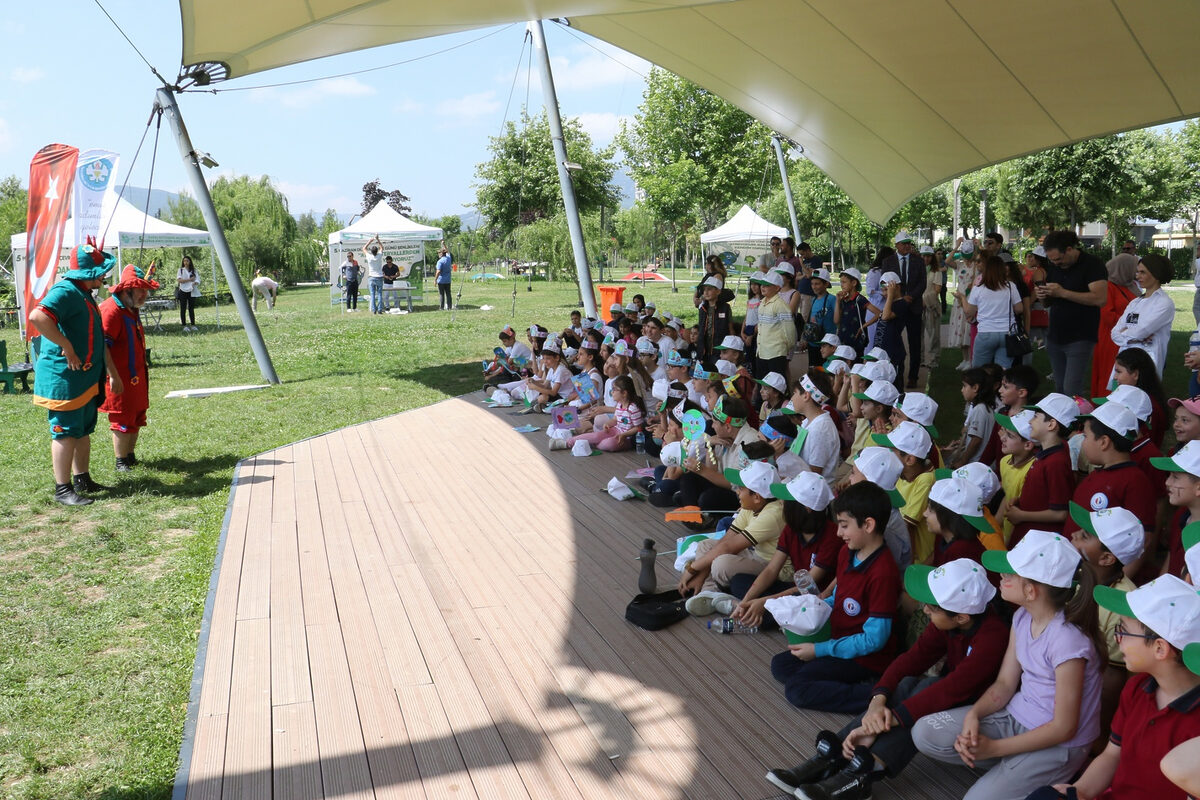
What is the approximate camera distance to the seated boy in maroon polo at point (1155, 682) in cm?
248

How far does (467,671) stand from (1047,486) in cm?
316

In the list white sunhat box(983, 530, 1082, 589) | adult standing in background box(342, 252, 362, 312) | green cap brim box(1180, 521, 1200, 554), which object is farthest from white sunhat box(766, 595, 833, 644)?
adult standing in background box(342, 252, 362, 312)

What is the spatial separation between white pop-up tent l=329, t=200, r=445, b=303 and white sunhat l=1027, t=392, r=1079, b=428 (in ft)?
78.6

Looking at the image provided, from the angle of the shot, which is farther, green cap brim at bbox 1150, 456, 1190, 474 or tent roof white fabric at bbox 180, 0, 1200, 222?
tent roof white fabric at bbox 180, 0, 1200, 222

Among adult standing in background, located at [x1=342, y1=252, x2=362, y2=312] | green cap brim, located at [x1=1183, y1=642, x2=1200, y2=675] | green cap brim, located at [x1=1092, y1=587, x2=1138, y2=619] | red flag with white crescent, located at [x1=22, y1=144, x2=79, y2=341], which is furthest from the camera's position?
adult standing in background, located at [x1=342, y1=252, x2=362, y2=312]

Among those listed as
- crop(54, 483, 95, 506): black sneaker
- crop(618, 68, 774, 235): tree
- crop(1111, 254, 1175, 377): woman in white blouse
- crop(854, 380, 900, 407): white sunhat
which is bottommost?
crop(54, 483, 95, 506): black sneaker

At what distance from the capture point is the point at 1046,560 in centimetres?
304

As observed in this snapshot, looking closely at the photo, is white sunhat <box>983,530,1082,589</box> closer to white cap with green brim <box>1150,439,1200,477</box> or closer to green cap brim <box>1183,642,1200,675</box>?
green cap brim <box>1183,642,1200,675</box>

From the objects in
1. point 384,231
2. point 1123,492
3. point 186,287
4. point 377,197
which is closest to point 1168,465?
point 1123,492

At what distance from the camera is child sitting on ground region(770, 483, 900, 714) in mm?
4027

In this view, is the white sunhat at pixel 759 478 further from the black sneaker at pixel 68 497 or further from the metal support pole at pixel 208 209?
the metal support pole at pixel 208 209

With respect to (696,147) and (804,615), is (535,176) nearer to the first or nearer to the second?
(696,147)

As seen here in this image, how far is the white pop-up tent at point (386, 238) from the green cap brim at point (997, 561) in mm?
25307

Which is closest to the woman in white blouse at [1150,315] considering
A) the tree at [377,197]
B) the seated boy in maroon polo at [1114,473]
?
the seated boy in maroon polo at [1114,473]
